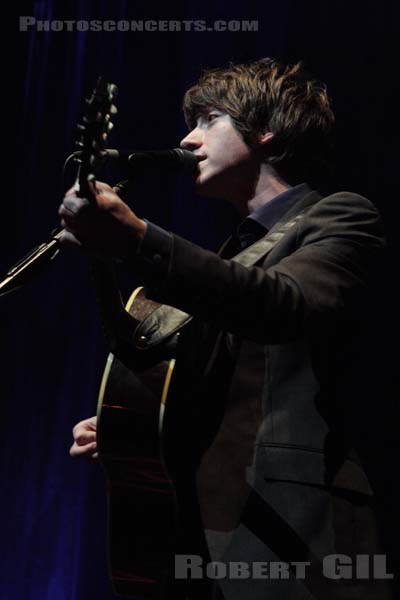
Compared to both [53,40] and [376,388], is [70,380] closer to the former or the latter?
[376,388]

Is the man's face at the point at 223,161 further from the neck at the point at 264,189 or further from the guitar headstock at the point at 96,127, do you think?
the guitar headstock at the point at 96,127

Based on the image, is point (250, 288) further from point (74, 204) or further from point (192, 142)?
point (192, 142)

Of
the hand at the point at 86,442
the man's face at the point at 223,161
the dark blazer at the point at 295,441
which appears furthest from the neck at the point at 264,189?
the hand at the point at 86,442

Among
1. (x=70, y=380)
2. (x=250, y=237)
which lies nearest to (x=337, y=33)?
(x=250, y=237)

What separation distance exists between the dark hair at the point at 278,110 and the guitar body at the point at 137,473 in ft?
2.19

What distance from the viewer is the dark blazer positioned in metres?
1.45

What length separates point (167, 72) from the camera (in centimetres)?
285

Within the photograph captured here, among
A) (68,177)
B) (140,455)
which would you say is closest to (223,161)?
(140,455)

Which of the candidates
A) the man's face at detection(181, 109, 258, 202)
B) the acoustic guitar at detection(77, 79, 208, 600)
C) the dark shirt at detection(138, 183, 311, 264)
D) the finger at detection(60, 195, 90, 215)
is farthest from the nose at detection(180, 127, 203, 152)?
the finger at detection(60, 195, 90, 215)

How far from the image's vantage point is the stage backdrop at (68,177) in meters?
2.54

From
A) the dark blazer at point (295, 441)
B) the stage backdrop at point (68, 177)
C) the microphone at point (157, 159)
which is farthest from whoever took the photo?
the stage backdrop at point (68, 177)

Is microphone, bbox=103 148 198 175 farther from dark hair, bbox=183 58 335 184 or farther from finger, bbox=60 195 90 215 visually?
finger, bbox=60 195 90 215

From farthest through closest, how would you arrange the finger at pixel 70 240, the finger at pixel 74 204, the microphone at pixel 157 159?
the microphone at pixel 157 159, the finger at pixel 70 240, the finger at pixel 74 204

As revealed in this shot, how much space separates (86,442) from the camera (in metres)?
1.96
